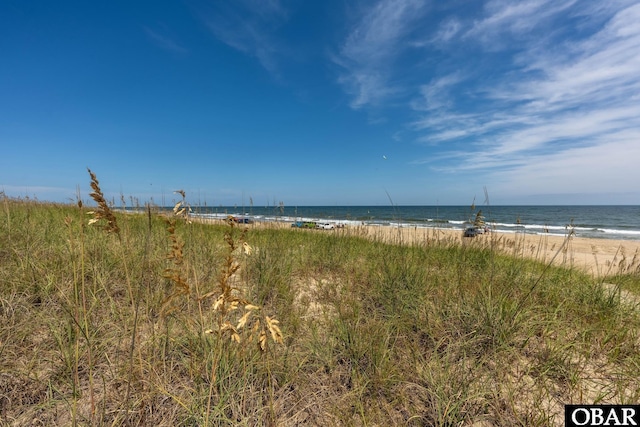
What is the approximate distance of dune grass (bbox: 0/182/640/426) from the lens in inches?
67.0

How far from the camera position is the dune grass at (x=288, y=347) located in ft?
5.58

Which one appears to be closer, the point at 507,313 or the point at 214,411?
the point at 214,411

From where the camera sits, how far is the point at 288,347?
235cm

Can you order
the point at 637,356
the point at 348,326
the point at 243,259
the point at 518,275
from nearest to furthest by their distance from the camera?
the point at 637,356, the point at 348,326, the point at 518,275, the point at 243,259

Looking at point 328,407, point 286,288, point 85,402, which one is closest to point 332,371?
point 328,407

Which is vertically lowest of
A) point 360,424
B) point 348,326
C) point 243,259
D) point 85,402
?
point 360,424

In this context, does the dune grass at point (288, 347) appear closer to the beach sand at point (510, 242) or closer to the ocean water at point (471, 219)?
the beach sand at point (510, 242)

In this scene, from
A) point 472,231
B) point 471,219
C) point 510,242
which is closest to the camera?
point 471,219

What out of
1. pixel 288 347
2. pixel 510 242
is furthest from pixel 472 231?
pixel 288 347

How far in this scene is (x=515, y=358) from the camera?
2.30m

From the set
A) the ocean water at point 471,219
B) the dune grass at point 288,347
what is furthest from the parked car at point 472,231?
the dune grass at point 288,347

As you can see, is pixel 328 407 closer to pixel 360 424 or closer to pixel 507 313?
pixel 360 424

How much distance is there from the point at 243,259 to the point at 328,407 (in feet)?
8.93

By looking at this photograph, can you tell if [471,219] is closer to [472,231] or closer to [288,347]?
[472,231]
